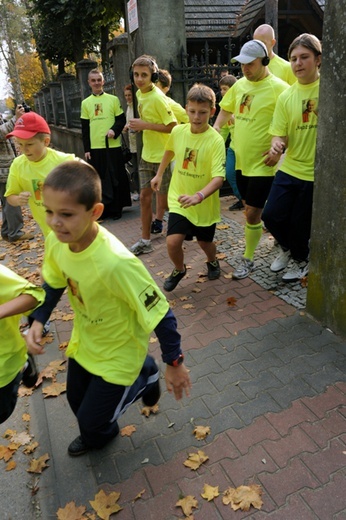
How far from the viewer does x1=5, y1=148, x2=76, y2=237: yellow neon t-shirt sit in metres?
3.83

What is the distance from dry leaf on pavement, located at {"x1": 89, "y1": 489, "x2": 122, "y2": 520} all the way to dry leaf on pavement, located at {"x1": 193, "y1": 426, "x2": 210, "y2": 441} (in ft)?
1.97

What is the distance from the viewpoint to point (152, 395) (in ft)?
9.29

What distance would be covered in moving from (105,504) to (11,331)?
108 centimetres

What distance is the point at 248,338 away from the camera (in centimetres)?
372

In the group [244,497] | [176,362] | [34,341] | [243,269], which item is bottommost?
[244,497]

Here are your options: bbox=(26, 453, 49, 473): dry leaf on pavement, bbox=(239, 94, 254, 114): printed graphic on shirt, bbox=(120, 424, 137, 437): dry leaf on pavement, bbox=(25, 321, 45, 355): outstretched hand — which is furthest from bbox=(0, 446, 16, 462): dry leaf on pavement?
bbox=(239, 94, 254, 114): printed graphic on shirt

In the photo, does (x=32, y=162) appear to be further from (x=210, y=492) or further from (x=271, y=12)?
(x=271, y=12)

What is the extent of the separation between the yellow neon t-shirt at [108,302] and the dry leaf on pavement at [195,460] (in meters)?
0.62

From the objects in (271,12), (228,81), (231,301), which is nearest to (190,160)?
(231,301)

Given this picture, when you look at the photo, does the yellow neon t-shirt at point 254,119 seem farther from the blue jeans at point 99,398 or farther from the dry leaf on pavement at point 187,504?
the dry leaf on pavement at point 187,504

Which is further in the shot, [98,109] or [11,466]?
[98,109]

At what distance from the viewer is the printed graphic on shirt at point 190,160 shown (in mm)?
4297

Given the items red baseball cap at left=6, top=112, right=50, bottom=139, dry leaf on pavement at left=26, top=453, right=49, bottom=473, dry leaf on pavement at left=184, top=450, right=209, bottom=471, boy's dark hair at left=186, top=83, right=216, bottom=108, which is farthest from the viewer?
boy's dark hair at left=186, top=83, right=216, bottom=108

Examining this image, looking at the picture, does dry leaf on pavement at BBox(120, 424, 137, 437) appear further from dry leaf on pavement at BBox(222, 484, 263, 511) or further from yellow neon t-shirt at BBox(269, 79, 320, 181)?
yellow neon t-shirt at BBox(269, 79, 320, 181)
